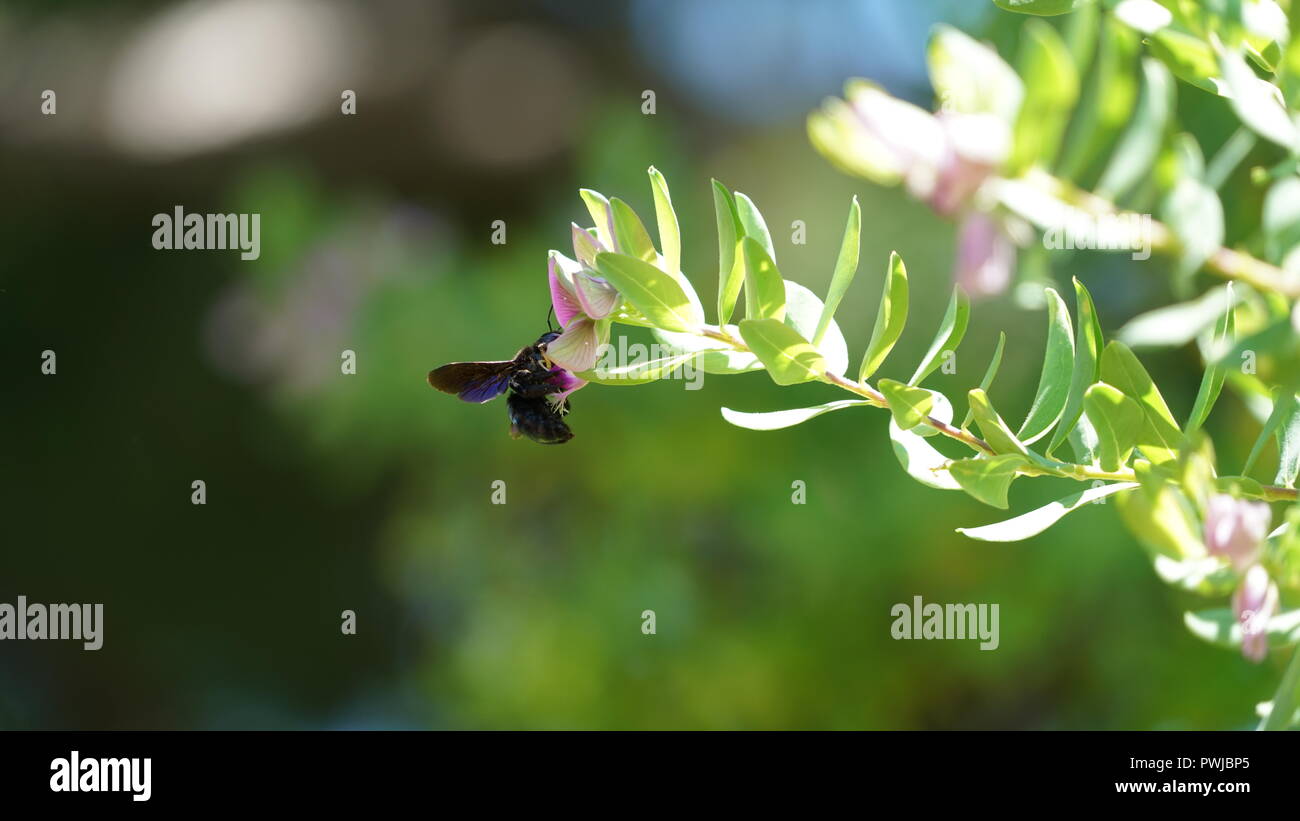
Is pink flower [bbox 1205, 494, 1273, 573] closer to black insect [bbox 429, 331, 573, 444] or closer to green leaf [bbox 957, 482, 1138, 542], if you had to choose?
green leaf [bbox 957, 482, 1138, 542]

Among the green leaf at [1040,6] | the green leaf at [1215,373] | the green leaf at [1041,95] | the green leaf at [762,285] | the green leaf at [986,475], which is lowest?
the green leaf at [986,475]

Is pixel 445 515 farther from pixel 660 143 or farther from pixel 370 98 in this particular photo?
pixel 370 98

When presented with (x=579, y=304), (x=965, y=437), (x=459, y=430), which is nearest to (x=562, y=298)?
(x=579, y=304)

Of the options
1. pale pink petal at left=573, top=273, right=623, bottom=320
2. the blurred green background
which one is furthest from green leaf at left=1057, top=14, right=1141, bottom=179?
the blurred green background

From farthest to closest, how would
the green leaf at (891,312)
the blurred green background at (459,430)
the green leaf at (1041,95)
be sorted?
the blurred green background at (459,430)
the green leaf at (891,312)
the green leaf at (1041,95)

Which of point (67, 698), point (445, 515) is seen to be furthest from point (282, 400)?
point (67, 698)

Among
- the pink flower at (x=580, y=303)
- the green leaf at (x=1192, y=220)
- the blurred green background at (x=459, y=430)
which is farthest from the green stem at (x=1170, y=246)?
the blurred green background at (x=459, y=430)

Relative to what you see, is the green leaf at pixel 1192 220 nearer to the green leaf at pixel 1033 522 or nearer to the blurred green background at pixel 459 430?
the green leaf at pixel 1033 522
